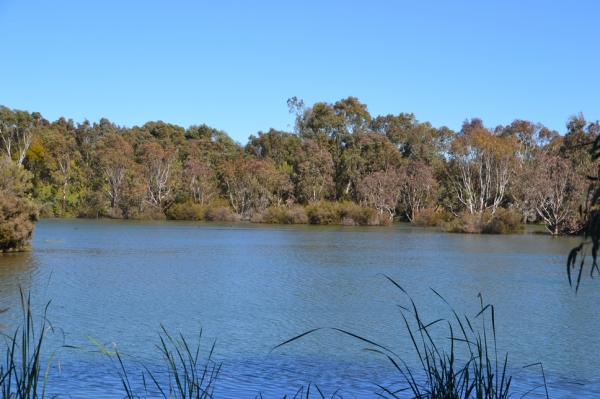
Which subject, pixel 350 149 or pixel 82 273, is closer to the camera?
pixel 82 273

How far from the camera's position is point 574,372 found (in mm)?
7805

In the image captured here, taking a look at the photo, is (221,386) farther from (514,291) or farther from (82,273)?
(82,273)

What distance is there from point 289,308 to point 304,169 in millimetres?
40339

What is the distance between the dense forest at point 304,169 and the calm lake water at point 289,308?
19274 mm

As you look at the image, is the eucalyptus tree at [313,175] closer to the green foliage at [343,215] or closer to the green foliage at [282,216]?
the green foliage at [282,216]

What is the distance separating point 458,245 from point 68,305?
18.9 meters

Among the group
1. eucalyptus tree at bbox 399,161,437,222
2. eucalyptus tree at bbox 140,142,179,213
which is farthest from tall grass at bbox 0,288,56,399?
eucalyptus tree at bbox 140,142,179,213

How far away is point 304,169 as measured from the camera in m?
51.8

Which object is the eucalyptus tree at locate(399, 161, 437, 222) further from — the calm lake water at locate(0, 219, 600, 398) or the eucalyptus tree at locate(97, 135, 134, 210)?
the calm lake water at locate(0, 219, 600, 398)

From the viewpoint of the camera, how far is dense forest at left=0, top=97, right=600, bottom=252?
140 feet

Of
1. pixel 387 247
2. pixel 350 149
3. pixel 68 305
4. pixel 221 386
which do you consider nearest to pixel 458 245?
pixel 387 247

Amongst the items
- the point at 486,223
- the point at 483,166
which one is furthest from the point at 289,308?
the point at 483,166

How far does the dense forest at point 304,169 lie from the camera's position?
42719mm

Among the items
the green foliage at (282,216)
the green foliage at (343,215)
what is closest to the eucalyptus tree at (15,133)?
the green foliage at (282,216)
